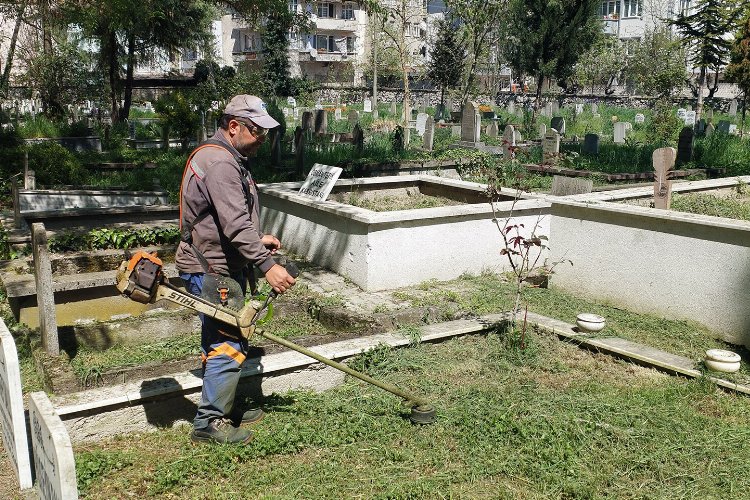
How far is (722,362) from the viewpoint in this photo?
201 inches

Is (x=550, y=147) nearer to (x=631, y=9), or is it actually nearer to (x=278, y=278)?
(x=278, y=278)

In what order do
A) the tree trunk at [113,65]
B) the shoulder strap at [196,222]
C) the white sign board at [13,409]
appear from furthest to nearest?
the tree trunk at [113,65] → the shoulder strap at [196,222] → the white sign board at [13,409]

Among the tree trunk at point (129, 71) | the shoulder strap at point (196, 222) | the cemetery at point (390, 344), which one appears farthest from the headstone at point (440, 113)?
the shoulder strap at point (196, 222)

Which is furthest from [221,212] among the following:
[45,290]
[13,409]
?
[45,290]

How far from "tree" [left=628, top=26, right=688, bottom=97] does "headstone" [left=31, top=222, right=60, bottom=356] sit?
37.2 m

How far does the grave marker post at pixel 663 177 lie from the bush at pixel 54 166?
937 centimetres

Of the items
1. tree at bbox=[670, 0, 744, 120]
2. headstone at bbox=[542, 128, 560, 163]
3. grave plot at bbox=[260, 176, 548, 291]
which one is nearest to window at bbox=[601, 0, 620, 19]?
tree at bbox=[670, 0, 744, 120]

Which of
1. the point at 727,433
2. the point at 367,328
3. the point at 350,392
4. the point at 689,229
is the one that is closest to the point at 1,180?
the point at 367,328

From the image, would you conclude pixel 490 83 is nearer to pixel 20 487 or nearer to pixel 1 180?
pixel 1 180

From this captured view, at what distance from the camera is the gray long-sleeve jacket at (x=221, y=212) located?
13.0ft

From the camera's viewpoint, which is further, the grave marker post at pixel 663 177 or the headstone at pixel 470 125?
the headstone at pixel 470 125

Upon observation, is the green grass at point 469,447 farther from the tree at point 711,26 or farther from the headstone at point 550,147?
the tree at point 711,26

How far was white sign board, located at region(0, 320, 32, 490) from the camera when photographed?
3.53 metres

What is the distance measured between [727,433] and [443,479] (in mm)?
1767
